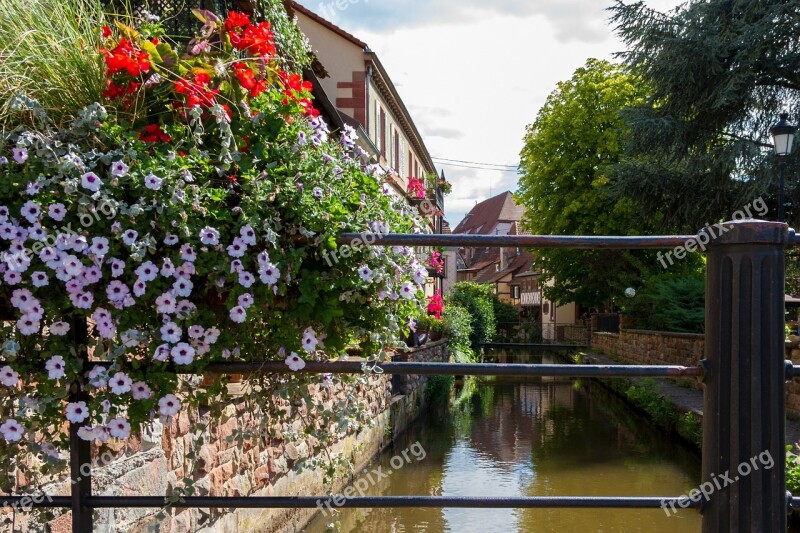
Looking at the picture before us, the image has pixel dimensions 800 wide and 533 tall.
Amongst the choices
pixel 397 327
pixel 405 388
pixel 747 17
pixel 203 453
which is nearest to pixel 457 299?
pixel 405 388

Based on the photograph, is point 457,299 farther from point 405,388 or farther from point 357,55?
point 405,388

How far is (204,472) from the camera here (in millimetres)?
5504

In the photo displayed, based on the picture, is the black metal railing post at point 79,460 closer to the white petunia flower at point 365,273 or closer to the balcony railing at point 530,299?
the white petunia flower at point 365,273

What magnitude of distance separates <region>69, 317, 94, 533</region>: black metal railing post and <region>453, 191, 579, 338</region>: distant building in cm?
4140

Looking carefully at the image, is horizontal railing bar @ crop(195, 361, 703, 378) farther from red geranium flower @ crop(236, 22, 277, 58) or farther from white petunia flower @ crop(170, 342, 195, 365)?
red geranium flower @ crop(236, 22, 277, 58)

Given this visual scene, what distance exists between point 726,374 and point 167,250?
1.34m

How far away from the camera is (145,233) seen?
1.68m

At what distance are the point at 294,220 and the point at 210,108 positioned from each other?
34 cm

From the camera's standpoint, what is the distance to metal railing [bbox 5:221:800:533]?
170 centimetres

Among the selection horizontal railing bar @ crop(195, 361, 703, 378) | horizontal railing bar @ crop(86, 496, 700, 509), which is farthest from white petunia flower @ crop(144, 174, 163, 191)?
horizontal railing bar @ crop(86, 496, 700, 509)

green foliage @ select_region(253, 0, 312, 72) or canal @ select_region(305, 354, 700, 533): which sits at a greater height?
green foliage @ select_region(253, 0, 312, 72)

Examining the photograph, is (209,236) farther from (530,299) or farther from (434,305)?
(530,299)

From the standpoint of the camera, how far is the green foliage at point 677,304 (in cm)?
1980

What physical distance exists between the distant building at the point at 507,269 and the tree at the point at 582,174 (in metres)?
14.0
